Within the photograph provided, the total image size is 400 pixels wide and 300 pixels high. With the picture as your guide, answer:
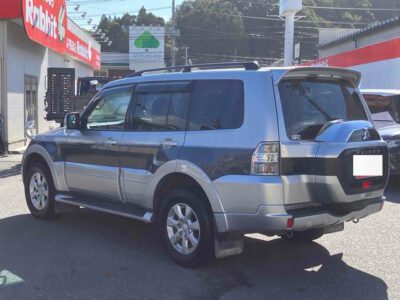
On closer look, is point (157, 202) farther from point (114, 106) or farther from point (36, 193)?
point (36, 193)

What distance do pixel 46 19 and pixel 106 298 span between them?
50.2ft

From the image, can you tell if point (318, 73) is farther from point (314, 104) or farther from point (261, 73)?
point (261, 73)

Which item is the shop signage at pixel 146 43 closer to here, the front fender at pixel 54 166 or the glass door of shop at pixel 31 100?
the glass door of shop at pixel 31 100

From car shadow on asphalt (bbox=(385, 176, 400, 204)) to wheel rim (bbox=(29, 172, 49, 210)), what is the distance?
5.53m

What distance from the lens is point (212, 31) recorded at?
280 feet

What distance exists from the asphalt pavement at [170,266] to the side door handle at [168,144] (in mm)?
1189

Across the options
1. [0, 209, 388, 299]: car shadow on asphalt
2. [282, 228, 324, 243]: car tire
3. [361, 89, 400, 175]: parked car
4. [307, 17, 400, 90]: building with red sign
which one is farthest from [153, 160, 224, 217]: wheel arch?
[307, 17, 400, 90]: building with red sign

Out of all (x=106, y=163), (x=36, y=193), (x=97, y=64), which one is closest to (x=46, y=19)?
(x=36, y=193)

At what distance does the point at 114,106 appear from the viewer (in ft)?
21.0

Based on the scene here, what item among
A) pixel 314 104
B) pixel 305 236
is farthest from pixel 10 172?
pixel 314 104

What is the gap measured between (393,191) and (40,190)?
627 cm

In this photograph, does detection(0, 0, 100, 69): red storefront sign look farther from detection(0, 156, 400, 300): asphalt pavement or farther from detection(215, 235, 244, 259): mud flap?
detection(215, 235, 244, 259): mud flap

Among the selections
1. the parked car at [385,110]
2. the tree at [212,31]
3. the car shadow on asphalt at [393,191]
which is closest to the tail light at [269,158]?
the car shadow on asphalt at [393,191]

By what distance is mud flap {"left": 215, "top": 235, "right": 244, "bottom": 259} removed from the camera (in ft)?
16.5
